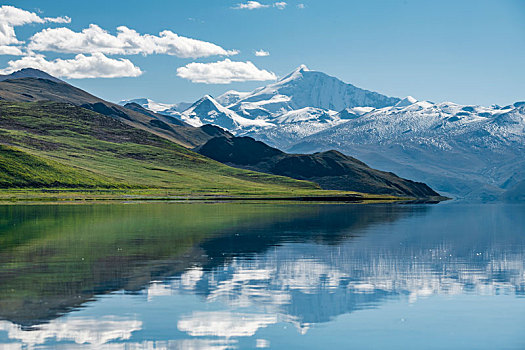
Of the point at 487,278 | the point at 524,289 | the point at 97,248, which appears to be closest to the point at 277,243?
the point at 97,248

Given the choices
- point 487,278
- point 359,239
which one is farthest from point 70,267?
point 359,239

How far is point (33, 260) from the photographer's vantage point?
2293 inches

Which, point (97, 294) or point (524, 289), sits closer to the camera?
point (97, 294)

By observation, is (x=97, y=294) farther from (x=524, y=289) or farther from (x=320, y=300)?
(x=524, y=289)

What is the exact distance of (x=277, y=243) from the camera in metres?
79.5

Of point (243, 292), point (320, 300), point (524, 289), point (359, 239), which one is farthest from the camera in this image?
point (359, 239)

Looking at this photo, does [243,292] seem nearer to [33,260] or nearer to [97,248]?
[33,260]

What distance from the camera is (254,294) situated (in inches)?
1747

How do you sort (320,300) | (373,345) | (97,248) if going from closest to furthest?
(373,345) → (320,300) → (97,248)

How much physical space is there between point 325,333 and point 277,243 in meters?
45.2

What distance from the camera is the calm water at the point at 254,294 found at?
3331cm

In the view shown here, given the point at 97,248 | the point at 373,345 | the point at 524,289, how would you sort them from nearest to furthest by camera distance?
1. the point at 373,345
2. the point at 524,289
3. the point at 97,248

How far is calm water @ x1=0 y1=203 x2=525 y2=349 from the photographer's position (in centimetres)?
3331

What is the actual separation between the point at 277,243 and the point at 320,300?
37143 millimetres
